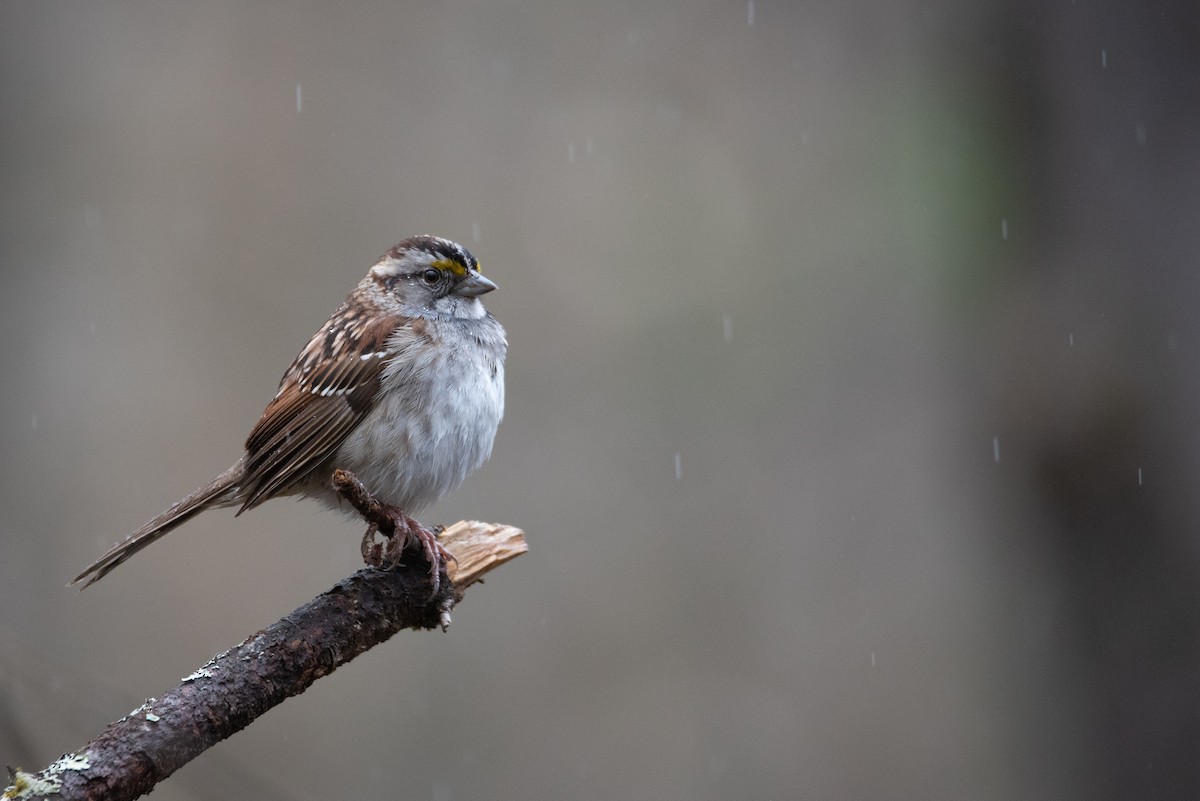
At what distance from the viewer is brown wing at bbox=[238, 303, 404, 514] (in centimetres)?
400

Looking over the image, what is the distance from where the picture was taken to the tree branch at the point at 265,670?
2.38 meters

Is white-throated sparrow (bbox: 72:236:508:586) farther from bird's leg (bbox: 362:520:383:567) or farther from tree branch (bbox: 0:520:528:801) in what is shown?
bird's leg (bbox: 362:520:383:567)

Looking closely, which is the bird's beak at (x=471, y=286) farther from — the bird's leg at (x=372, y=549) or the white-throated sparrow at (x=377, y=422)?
the bird's leg at (x=372, y=549)

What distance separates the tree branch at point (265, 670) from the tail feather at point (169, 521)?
0.92m

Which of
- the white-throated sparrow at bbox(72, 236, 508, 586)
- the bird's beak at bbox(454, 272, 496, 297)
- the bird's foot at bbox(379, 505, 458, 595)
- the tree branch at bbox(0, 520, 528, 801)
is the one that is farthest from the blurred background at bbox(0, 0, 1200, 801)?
the bird's foot at bbox(379, 505, 458, 595)

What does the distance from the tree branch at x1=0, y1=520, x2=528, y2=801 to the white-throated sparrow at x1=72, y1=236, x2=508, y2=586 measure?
42 centimetres

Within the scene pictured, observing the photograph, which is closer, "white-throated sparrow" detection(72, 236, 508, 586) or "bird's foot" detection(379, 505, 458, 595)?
"bird's foot" detection(379, 505, 458, 595)

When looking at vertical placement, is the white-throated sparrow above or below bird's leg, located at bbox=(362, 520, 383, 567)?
above

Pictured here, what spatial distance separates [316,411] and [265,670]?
1.48m

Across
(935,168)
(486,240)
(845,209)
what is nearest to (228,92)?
(486,240)

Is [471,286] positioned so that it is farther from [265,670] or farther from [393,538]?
[265,670]

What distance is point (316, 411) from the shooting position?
161 inches

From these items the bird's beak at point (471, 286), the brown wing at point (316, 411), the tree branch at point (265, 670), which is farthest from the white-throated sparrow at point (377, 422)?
the tree branch at point (265, 670)

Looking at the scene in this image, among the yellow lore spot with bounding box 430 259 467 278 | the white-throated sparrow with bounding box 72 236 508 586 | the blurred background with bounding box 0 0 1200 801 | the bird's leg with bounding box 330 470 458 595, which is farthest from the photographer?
the blurred background with bounding box 0 0 1200 801
